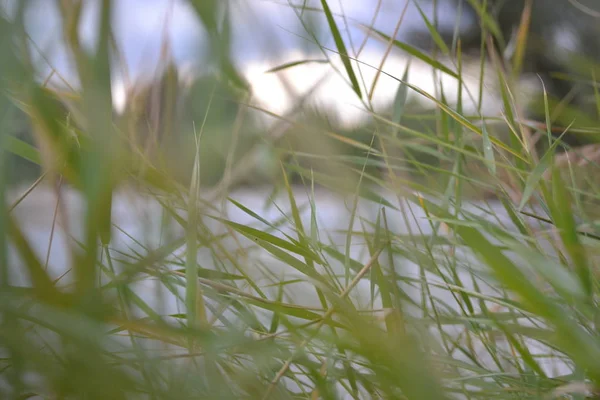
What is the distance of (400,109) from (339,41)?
0.19 ft

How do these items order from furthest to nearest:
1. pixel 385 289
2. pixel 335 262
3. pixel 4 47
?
1. pixel 335 262
2. pixel 385 289
3. pixel 4 47

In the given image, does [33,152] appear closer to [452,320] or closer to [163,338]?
[163,338]

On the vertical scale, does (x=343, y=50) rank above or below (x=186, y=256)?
above

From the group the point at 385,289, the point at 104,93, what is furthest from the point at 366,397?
the point at 104,93

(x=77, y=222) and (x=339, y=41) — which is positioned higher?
(x=339, y=41)

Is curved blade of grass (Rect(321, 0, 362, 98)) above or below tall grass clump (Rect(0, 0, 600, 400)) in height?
above

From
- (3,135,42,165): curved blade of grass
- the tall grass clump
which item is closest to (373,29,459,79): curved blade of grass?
the tall grass clump

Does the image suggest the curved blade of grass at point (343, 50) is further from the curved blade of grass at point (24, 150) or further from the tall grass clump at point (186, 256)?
the curved blade of grass at point (24, 150)

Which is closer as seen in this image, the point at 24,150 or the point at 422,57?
the point at 24,150

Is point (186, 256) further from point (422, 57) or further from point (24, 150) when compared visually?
point (422, 57)

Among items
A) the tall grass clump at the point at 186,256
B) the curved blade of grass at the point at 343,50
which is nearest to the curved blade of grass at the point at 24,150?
the tall grass clump at the point at 186,256

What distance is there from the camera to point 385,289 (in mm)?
201

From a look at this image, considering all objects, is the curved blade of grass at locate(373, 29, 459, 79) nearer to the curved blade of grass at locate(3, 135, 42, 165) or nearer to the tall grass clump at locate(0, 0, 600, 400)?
the tall grass clump at locate(0, 0, 600, 400)

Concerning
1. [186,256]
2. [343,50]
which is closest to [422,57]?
[343,50]
